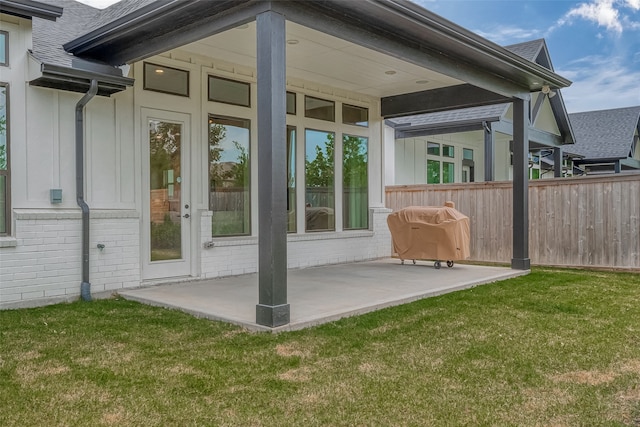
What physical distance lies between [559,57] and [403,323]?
3036 centimetres

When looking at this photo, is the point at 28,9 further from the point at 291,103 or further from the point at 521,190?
the point at 521,190

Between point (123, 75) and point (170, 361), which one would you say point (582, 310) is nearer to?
point (170, 361)

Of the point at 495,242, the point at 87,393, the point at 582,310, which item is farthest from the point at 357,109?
the point at 87,393

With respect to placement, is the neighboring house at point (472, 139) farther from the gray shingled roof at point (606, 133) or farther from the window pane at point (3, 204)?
the window pane at point (3, 204)

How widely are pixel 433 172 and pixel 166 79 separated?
31.9 feet

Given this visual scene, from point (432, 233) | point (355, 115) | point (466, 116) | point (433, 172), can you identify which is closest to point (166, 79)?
point (355, 115)

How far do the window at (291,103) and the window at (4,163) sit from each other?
3.96 metres

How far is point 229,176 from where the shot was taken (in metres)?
7.28

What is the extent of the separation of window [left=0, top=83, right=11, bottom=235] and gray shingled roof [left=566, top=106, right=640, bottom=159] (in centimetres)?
1786

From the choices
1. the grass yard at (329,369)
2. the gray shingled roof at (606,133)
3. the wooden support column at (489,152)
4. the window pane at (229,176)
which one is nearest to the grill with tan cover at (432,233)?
the window pane at (229,176)

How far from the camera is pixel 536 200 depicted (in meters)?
9.25

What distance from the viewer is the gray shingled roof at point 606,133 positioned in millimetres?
18516

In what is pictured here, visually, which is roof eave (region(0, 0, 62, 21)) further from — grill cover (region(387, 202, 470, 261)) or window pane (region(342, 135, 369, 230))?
grill cover (region(387, 202, 470, 261))

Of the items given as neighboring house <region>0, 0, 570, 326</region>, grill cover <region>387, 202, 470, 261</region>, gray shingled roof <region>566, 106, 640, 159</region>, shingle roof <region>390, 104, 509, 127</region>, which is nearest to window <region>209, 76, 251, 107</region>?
neighboring house <region>0, 0, 570, 326</region>
